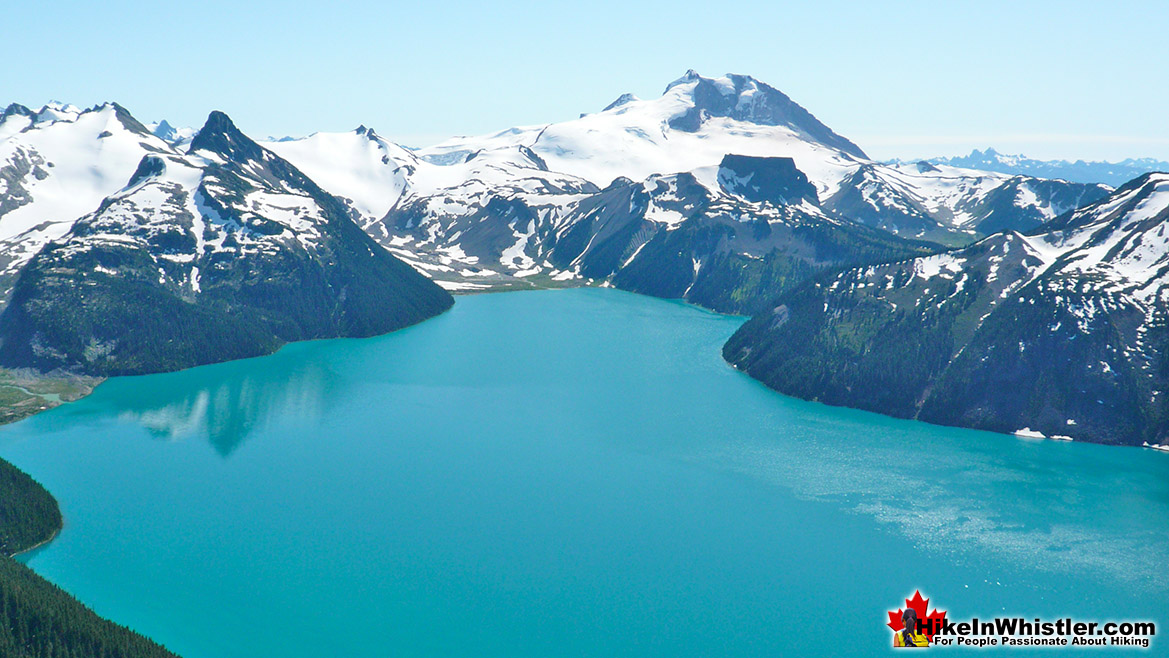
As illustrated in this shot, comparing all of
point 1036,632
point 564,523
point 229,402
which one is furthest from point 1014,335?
point 229,402

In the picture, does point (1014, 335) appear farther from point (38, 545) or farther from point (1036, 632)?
point (38, 545)

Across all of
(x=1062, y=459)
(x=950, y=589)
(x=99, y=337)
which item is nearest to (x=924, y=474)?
(x=1062, y=459)

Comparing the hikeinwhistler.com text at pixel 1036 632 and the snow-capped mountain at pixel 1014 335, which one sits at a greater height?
the snow-capped mountain at pixel 1014 335

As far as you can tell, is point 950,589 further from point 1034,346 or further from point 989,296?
point 989,296

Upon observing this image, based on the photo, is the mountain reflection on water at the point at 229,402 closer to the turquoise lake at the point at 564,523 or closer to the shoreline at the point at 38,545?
the turquoise lake at the point at 564,523

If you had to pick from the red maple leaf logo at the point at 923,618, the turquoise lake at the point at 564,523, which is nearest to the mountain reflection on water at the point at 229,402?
the turquoise lake at the point at 564,523
